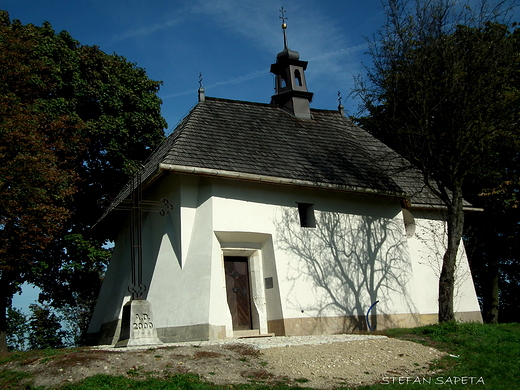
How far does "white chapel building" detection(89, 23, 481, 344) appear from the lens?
13.2m

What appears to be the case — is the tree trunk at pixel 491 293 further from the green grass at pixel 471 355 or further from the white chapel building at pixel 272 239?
the green grass at pixel 471 355

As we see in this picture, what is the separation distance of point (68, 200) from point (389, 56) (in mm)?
11643

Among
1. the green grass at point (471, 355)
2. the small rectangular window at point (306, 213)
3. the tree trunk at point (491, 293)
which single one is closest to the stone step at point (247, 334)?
the green grass at point (471, 355)

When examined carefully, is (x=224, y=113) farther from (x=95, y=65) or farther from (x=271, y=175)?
(x=95, y=65)

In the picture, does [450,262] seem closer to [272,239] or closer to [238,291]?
[272,239]

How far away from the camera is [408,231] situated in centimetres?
1738

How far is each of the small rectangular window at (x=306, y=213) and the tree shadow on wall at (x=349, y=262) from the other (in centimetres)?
23

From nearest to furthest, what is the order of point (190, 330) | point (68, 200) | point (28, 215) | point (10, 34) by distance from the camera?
point (190, 330) → point (28, 215) → point (10, 34) → point (68, 200)

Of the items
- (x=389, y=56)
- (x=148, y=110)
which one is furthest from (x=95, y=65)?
(x=389, y=56)

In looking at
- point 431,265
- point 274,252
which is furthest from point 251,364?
point 431,265

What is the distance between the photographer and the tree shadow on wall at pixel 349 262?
46.9ft

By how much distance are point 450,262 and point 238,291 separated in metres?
5.56

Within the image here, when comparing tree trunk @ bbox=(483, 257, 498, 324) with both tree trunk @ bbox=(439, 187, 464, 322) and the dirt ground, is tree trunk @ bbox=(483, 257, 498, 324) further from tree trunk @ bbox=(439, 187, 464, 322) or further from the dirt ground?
the dirt ground

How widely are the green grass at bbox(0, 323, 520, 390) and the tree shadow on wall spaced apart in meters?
2.67
